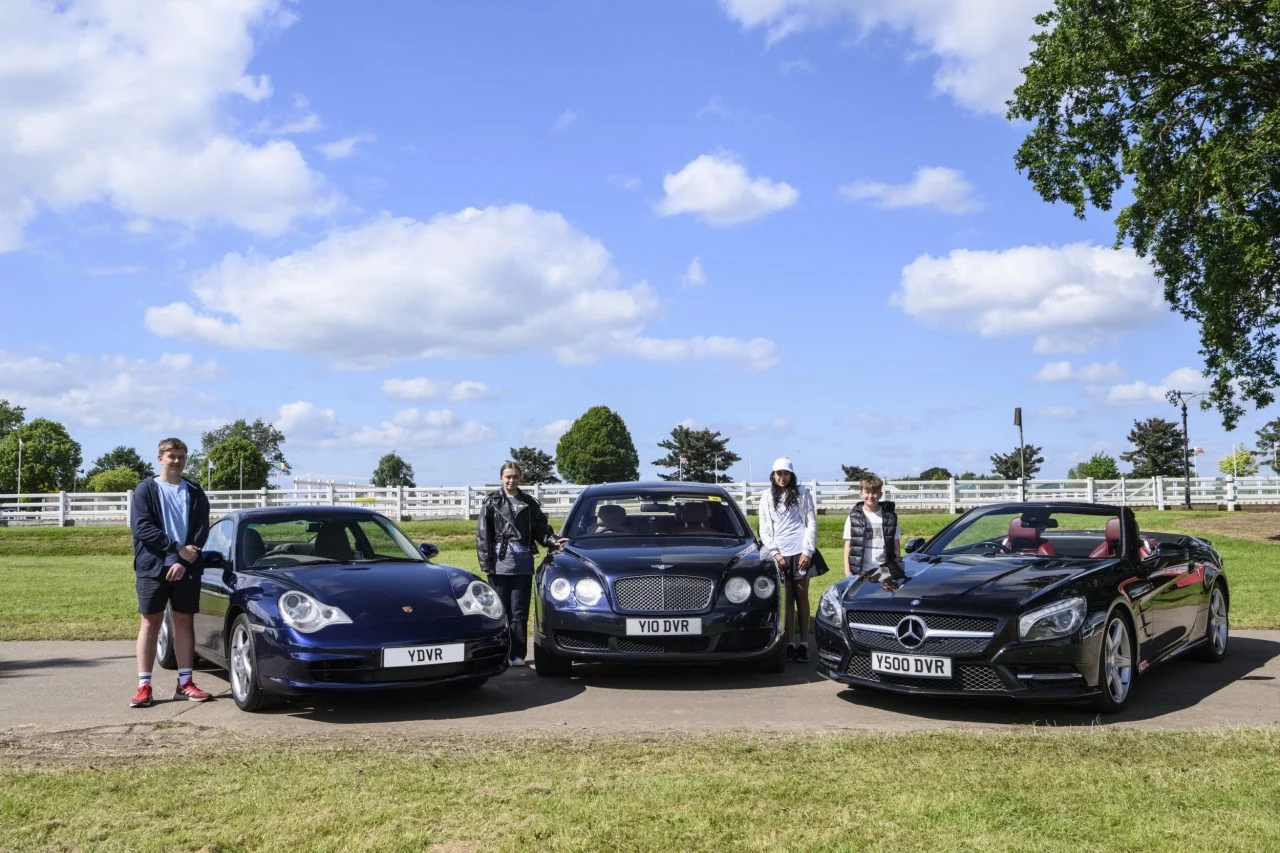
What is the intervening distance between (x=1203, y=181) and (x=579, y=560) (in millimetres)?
19462

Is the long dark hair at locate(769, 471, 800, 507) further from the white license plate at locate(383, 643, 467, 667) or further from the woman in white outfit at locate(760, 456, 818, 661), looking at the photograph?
the white license plate at locate(383, 643, 467, 667)

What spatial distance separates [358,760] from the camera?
5.79 metres

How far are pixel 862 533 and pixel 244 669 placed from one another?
501cm

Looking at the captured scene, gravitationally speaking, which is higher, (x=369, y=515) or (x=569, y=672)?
(x=369, y=515)

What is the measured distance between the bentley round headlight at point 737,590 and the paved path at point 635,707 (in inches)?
26.3

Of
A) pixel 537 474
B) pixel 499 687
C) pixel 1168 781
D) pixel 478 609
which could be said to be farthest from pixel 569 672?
pixel 537 474

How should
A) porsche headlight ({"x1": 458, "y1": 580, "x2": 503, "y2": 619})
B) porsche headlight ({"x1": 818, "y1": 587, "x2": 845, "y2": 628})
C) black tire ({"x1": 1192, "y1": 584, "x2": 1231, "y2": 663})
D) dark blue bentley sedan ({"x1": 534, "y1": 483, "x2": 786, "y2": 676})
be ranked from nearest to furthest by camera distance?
porsche headlight ({"x1": 818, "y1": 587, "x2": 845, "y2": 628}) < porsche headlight ({"x1": 458, "y1": 580, "x2": 503, "y2": 619}) < dark blue bentley sedan ({"x1": 534, "y1": 483, "x2": 786, "y2": 676}) < black tire ({"x1": 1192, "y1": 584, "x2": 1231, "y2": 663})

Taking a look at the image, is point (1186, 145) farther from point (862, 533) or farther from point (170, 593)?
point (170, 593)

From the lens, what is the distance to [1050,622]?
271 inches

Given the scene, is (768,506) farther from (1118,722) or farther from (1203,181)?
(1203,181)

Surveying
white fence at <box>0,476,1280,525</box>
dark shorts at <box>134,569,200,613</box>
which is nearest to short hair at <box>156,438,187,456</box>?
dark shorts at <box>134,569,200,613</box>

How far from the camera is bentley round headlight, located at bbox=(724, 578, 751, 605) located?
8.28m

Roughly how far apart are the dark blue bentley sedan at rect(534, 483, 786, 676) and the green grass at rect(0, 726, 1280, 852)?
1806mm

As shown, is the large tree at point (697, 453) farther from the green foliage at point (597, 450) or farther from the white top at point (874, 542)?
the white top at point (874, 542)
